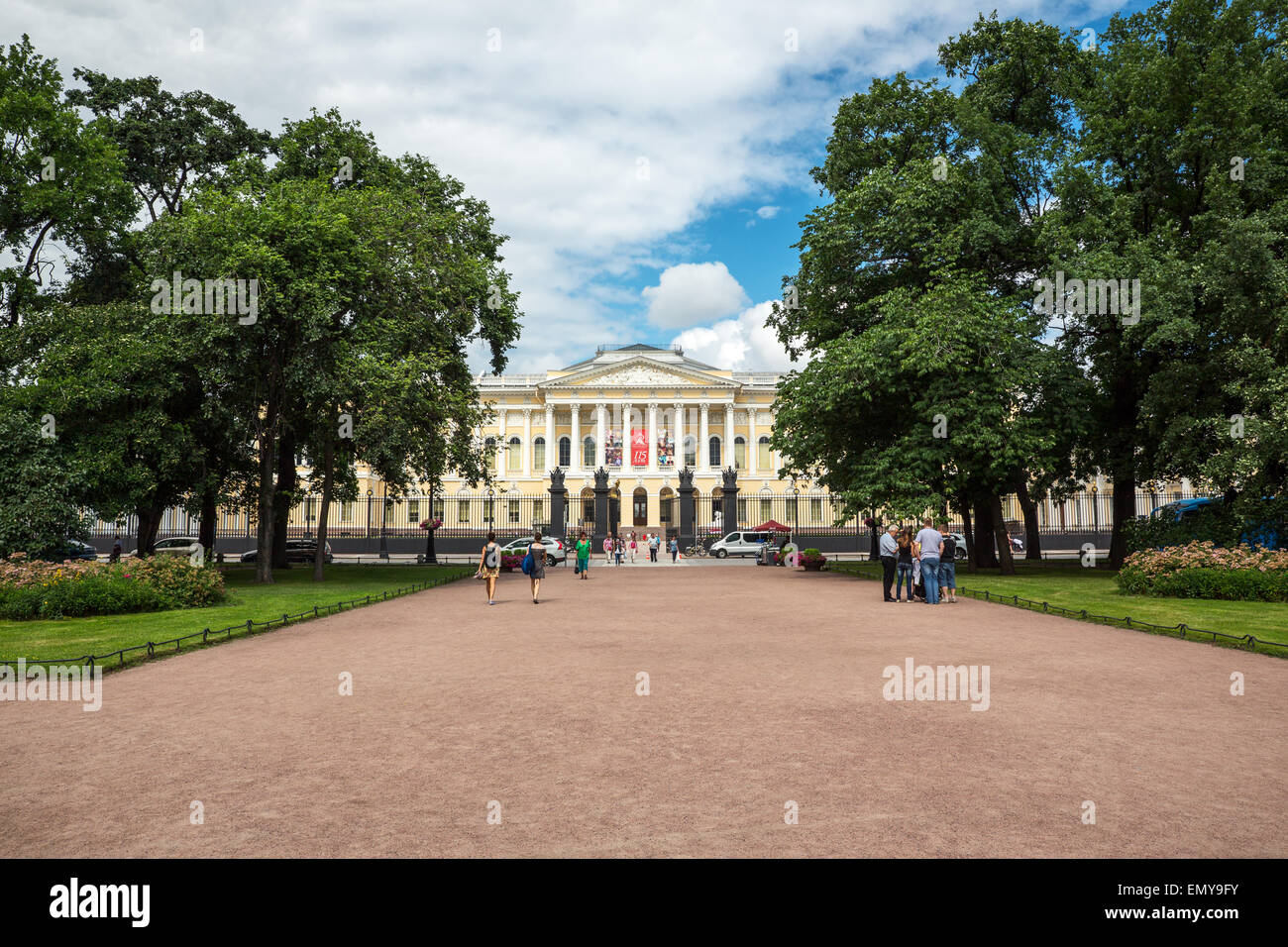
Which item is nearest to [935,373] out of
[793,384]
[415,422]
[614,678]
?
[793,384]

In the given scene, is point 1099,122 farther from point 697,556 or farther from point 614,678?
point 697,556

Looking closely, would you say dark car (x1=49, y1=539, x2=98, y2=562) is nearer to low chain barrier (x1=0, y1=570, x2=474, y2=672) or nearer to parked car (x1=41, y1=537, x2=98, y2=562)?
parked car (x1=41, y1=537, x2=98, y2=562)

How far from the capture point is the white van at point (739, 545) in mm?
40281

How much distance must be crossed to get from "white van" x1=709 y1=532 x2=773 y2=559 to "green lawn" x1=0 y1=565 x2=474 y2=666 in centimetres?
2082

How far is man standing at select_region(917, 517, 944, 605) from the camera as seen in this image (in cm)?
1565

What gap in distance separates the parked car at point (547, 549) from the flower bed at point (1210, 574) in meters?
19.1

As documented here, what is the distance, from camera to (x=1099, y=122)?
20734 millimetres

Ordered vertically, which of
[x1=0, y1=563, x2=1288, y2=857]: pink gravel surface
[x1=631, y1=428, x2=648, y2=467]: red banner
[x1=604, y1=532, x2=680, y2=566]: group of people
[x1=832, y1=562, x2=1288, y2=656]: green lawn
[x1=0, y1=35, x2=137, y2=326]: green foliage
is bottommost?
[x1=604, y1=532, x2=680, y2=566]: group of people

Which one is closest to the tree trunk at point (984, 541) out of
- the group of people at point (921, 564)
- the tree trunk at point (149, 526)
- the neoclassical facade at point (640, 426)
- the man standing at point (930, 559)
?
the group of people at point (921, 564)

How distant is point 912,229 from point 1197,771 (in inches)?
784

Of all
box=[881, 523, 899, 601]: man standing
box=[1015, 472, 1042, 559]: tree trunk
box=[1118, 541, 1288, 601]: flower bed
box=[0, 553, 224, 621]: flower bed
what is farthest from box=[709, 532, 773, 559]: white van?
box=[0, 553, 224, 621]: flower bed

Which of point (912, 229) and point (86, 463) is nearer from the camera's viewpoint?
point (86, 463)

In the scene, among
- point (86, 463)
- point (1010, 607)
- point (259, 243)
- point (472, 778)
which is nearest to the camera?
point (472, 778)

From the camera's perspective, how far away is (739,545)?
40312 millimetres
